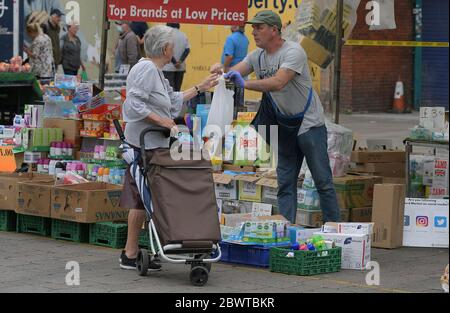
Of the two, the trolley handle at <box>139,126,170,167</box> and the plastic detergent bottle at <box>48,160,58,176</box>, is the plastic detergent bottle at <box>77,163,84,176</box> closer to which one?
the plastic detergent bottle at <box>48,160,58,176</box>

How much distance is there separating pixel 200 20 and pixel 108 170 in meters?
1.75

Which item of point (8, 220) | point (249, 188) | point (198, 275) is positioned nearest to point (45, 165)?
point (8, 220)

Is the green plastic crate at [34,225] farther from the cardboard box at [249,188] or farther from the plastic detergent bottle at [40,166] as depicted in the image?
the cardboard box at [249,188]

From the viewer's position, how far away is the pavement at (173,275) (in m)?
7.50

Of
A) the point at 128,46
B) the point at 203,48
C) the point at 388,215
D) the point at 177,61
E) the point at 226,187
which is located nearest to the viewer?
the point at 388,215

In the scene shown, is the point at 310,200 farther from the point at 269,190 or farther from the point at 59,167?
the point at 59,167

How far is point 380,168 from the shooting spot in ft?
34.5

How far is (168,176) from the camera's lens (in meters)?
7.61

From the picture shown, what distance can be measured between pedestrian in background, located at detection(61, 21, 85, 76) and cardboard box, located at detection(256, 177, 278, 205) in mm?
11317

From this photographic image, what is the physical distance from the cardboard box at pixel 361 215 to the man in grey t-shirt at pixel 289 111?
0.79 metres

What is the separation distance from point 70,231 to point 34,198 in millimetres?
439
